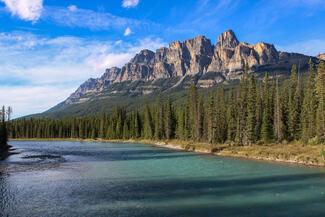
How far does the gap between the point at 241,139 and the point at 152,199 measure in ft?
243

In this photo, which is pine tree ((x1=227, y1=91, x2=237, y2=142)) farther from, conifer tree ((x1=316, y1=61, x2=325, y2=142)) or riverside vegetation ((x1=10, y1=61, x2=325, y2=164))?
conifer tree ((x1=316, y1=61, x2=325, y2=142))

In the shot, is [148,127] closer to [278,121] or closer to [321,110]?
[278,121]

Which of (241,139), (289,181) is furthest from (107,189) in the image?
(241,139)

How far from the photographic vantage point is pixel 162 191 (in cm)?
4181

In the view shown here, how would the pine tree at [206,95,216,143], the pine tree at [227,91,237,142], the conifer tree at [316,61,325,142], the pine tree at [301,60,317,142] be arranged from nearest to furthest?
1. the conifer tree at [316,61,325,142]
2. the pine tree at [301,60,317,142]
3. the pine tree at [227,91,237,142]
4. the pine tree at [206,95,216,143]

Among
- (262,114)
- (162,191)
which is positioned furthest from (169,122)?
(162,191)

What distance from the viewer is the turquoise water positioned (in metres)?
32.6

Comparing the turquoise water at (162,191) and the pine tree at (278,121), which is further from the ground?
the pine tree at (278,121)

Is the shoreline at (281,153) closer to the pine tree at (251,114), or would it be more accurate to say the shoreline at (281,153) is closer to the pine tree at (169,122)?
the pine tree at (251,114)

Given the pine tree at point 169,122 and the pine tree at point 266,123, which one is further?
the pine tree at point 169,122

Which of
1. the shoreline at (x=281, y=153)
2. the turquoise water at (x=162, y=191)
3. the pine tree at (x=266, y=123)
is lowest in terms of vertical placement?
the turquoise water at (x=162, y=191)

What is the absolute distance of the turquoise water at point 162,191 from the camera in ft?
107

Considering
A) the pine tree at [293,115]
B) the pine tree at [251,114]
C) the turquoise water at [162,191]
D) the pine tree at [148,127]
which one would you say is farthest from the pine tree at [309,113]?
the pine tree at [148,127]

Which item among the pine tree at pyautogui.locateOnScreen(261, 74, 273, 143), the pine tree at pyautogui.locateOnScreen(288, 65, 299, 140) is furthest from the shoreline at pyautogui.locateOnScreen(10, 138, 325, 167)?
the pine tree at pyautogui.locateOnScreen(288, 65, 299, 140)
